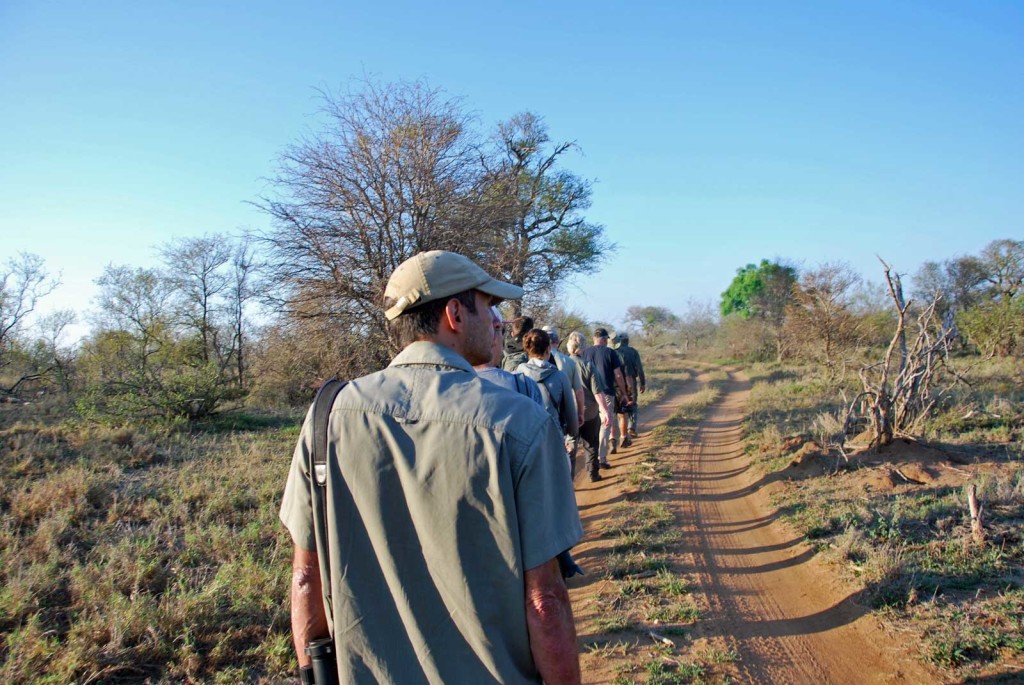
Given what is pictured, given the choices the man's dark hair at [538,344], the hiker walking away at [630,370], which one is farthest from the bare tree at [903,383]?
the man's dark hair at [538,344]

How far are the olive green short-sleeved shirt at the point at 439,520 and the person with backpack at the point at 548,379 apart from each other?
10.7 feet

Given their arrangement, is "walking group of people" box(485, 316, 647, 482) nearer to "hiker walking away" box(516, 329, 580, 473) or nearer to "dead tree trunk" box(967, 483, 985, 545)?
"hiker walking away" box(516, 329, 580, 473)

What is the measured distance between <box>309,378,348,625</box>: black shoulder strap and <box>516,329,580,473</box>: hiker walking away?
3.19m

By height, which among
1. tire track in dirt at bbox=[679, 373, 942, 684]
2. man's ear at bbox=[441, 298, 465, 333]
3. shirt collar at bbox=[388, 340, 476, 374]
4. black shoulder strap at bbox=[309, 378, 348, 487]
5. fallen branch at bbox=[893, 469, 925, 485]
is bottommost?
tire track in dirt at bbox=[679, 373, 942, 684]

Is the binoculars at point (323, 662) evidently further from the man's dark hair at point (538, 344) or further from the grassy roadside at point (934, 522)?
the man's dark hair at point (538, 344)

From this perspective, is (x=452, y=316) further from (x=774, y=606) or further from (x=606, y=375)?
(x=606, y=375)

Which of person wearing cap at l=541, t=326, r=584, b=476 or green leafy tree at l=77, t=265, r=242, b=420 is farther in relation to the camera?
green leafy tree at l=77, t=265, r=242, b=420

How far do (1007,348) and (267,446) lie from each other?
19214 millimetres

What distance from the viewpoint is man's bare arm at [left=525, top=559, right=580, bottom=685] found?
53.6 inches

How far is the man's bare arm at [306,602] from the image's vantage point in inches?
62.5

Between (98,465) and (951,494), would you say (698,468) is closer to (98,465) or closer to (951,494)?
(951,494)

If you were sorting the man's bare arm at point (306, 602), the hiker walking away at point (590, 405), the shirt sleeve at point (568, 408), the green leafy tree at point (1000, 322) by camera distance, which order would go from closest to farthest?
1. the man's bare arm at point (306, 602)
2. the shirt sleeve at point (568, 408)
3. the hiker walking away at point (590, 405)
4. the green leafy tree at point (1000, 322)

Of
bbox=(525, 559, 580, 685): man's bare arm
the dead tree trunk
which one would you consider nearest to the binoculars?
bbox=(525, 559, 580, 685): man's bare arm

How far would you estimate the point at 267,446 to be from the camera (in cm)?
905
